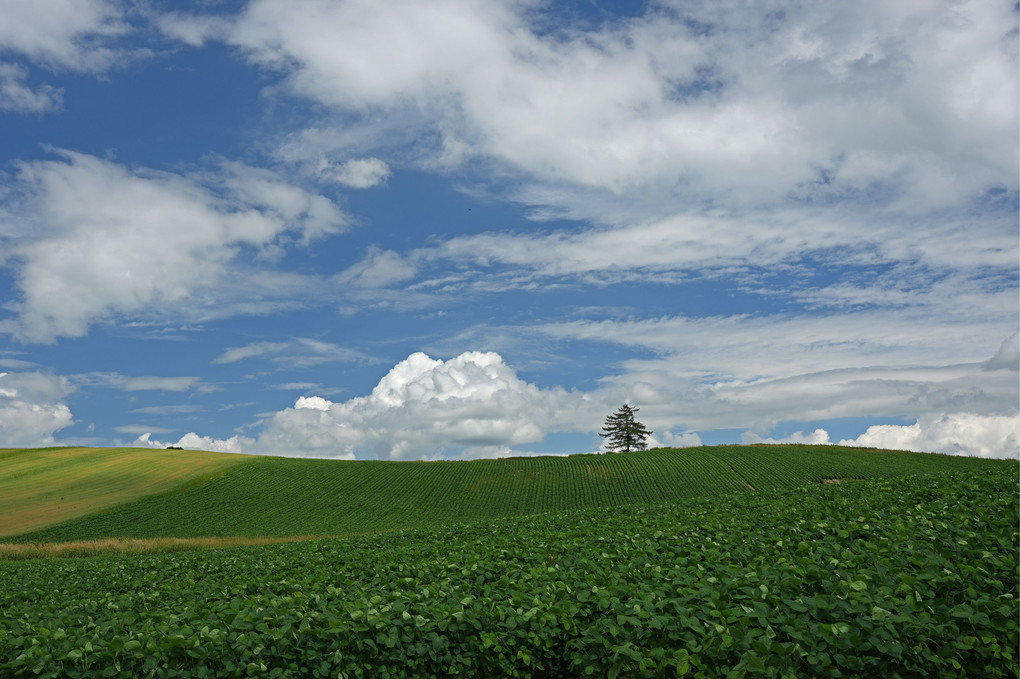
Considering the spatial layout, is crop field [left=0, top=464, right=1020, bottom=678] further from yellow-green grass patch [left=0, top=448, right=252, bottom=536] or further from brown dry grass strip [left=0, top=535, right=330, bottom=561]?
yellow-green grass patch [left=0, top=448, right=252, bottom=536]

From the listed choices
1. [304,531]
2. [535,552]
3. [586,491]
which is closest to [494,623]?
[535,552]

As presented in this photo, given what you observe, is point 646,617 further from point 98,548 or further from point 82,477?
point 82,477

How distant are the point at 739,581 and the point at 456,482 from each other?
59163 millimetres

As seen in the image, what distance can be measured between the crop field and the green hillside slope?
1392 inches

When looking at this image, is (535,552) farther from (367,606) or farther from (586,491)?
(586,491)

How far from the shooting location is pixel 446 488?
64.9m

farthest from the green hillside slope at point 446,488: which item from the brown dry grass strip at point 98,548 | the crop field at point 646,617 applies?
the crop field at point 646,617

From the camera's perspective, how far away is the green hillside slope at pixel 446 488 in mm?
52344

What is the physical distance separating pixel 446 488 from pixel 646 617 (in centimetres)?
5766

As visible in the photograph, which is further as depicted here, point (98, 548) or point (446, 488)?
point (446, 488)

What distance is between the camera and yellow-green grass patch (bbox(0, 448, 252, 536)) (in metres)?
57.2

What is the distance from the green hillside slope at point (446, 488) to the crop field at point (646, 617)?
1392 inches

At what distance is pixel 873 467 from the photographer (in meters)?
60.3

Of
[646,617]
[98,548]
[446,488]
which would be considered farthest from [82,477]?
[646,617]
